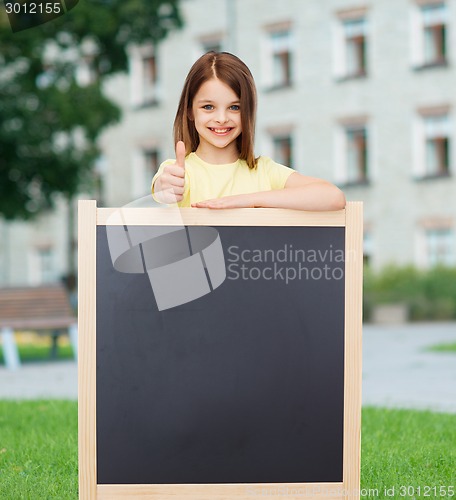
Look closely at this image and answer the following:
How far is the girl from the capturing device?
12.5ft

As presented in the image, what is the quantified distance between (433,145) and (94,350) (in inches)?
→ 1058

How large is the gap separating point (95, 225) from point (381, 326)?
21.8m

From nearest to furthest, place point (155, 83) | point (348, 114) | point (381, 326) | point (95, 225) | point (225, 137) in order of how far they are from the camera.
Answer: point (95, 225)
point (225, 137)
point (381, 326)
point (348, 114)
point (155, 83)

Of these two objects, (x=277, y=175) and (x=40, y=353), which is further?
(x=40, y=353)

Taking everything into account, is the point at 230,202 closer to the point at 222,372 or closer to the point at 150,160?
the point at 222,372

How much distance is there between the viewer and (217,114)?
382 cm

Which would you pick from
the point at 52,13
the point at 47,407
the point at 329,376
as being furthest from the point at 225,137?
the point at 52,13

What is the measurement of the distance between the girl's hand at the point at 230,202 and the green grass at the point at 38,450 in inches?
59.3

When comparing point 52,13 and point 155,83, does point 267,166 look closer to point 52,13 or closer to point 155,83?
point 52,13

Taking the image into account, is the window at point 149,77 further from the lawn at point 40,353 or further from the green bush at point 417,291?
the lawn at point 40,353

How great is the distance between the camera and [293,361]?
351cm

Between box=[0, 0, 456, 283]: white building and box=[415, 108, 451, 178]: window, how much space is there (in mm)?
28

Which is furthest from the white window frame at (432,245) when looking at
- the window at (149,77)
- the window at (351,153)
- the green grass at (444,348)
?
the green grass at (444,348)

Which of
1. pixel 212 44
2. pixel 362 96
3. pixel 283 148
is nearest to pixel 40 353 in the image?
pixel 362 96
